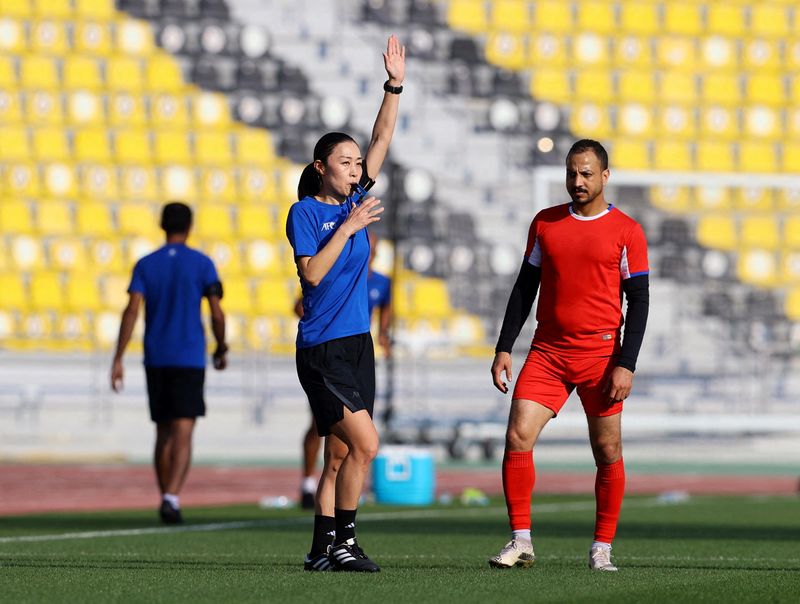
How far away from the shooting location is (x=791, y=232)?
65.5 feet

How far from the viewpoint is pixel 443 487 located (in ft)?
52.6

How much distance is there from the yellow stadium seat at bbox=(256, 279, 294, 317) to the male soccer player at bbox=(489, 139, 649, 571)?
49.4 ft

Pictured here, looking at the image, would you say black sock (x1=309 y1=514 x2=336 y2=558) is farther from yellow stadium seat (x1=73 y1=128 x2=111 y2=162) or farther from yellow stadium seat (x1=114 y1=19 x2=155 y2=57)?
yellow stadium seat (x1=114 y1=19 x2=155 y2=57)

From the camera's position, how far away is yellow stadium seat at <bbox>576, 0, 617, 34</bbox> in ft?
79.4

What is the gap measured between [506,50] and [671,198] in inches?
243

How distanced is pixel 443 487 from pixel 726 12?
11.4 meters

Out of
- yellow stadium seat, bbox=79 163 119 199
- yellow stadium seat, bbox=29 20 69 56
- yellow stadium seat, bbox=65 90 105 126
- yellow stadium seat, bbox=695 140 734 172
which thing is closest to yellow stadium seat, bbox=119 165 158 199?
yellow stadium seat, bbox=79 163 119 199

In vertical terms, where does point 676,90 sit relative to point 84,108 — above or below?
above

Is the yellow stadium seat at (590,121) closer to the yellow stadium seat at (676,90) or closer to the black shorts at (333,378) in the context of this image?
the yellow stadium seat at (676,90)

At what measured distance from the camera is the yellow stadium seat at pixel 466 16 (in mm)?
24312

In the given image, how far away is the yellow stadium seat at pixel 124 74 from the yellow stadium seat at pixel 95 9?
629 mm

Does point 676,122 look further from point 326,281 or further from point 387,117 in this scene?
point 326,281

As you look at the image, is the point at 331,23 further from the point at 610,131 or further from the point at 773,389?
the point at 773,389

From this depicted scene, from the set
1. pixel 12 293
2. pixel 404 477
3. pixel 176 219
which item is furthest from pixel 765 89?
pixel 176 219
